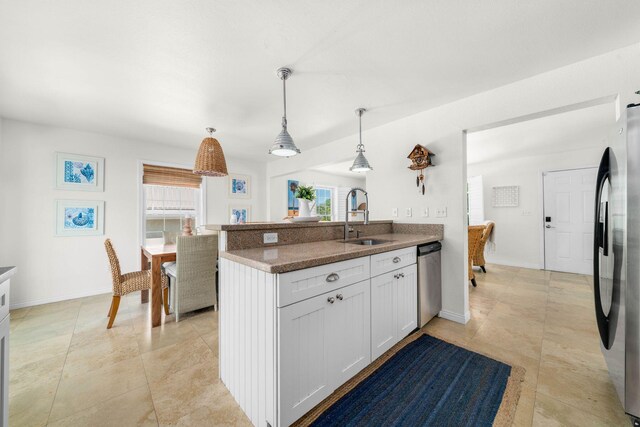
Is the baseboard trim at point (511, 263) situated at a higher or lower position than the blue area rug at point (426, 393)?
higher

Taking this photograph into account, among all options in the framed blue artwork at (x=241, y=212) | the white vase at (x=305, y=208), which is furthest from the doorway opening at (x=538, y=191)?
the framed blue artwork at (x=241, y=212)

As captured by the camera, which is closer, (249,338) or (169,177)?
(249,338)

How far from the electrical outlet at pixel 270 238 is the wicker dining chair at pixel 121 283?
5.38ft

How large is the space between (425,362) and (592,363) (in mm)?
1246

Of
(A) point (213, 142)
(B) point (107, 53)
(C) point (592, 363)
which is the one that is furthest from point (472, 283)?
(B) point (107, 53)

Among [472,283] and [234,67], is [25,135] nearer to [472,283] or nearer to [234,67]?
[234,67]

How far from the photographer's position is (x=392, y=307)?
6.27 ft

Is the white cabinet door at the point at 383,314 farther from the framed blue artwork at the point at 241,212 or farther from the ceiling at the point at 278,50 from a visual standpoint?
the framed blue artwork at the point at 241,212

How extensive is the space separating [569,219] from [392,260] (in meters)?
4.78

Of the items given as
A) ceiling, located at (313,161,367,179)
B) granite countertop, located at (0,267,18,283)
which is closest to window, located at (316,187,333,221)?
ceiling, located at (313,161,367,179)

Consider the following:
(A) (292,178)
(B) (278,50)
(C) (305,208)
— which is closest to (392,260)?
(C) (305,208)

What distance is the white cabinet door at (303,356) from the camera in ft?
3.81

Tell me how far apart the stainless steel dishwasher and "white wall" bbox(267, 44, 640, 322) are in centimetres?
11

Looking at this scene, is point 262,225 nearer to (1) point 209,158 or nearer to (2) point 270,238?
(2) point 270,238
